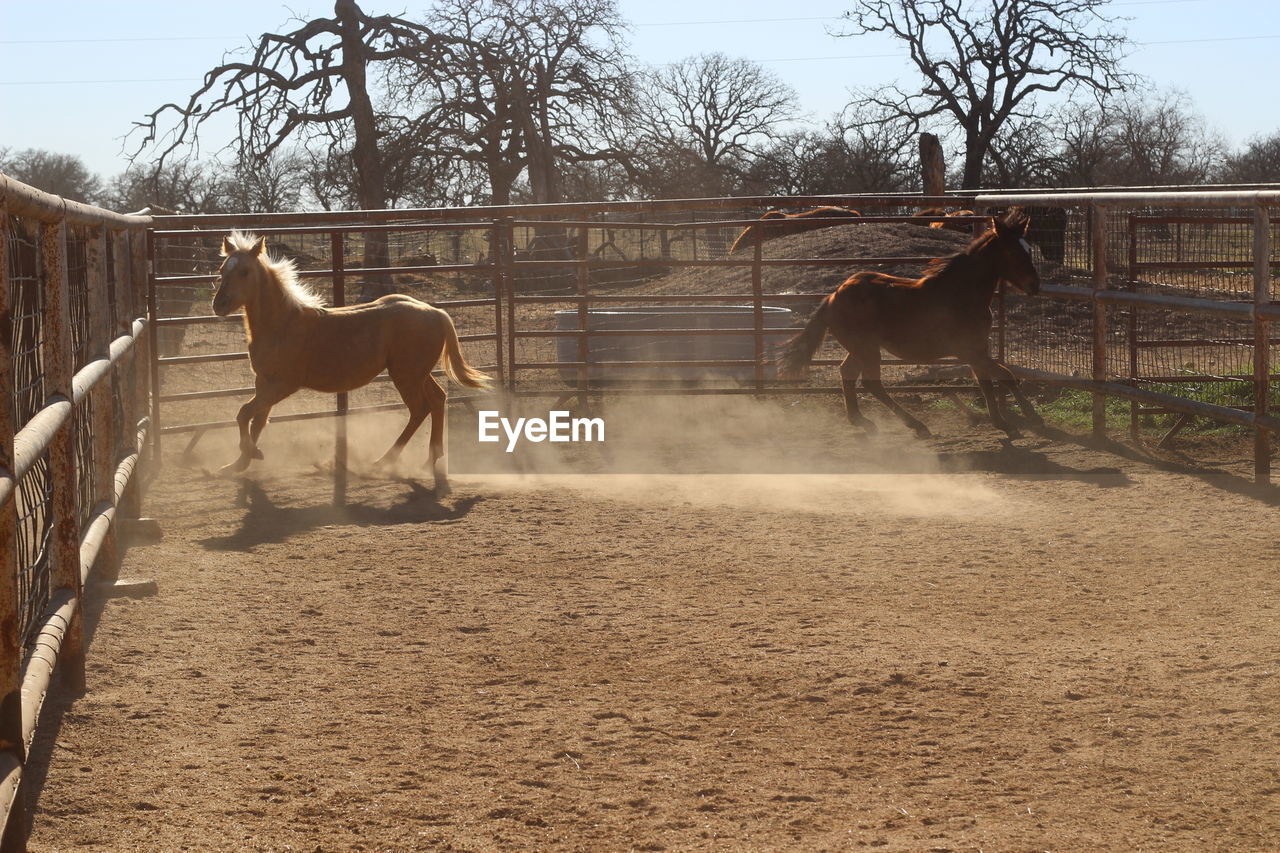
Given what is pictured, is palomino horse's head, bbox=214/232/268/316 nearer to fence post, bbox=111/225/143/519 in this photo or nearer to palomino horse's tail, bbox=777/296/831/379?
fence post, bbox=111/225/143/519

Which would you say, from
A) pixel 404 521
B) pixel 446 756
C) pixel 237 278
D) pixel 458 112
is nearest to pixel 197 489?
pixel 237 278

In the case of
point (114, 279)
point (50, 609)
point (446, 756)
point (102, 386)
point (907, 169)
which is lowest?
point (446, 756)

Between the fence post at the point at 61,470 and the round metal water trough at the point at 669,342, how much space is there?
27.2ft

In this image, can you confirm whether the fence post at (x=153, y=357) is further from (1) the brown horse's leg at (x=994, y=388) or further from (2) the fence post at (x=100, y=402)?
(1) the brown horse's leg at (x=994, y=388)

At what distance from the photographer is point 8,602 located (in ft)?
9.31

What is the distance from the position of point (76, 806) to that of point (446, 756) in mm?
926

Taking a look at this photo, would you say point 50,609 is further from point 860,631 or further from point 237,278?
point 237,278

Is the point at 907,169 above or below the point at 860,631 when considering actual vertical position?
above

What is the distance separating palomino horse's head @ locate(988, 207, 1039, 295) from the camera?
9.65 metres

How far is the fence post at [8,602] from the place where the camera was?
9.00 ft

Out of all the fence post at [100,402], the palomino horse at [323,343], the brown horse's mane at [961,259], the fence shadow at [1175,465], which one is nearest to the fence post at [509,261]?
the palomino horse at [323,343]

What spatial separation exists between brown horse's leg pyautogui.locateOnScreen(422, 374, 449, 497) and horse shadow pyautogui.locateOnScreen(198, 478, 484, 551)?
10.1 inches

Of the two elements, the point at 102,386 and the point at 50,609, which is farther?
the point at 102,386

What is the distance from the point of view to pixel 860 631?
4.79 m
